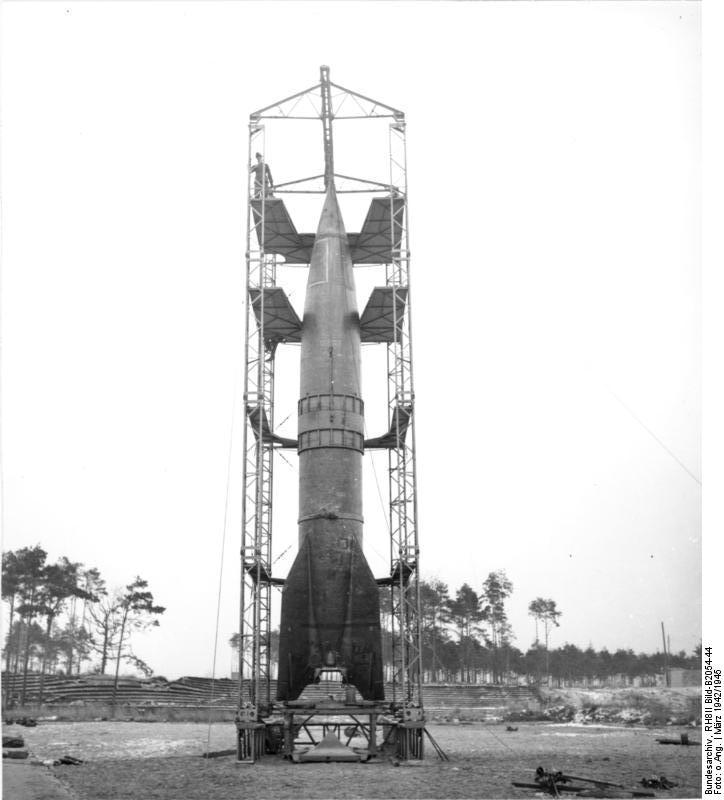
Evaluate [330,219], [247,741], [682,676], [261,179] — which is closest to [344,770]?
[247,741]

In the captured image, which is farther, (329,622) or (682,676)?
(682,676)

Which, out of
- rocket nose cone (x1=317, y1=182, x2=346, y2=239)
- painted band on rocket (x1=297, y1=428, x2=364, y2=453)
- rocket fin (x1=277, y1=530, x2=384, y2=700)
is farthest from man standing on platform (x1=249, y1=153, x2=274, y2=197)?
rocket fin (x1=277, y1=530, x2=384, y2=700)

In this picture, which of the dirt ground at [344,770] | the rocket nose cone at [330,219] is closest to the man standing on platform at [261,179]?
the rocket nose cone at [330,219]

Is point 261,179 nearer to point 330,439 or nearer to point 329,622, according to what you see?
point 330,439

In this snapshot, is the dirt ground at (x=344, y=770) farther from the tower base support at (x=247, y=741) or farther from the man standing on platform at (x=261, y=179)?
the man standing on platform at (x=261, y=179)

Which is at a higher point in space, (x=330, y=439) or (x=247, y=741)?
(x=330, y=439)

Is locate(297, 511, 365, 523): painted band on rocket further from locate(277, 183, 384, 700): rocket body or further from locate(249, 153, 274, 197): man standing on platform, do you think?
locate(249, 153, 274, 197): man standing on platform
